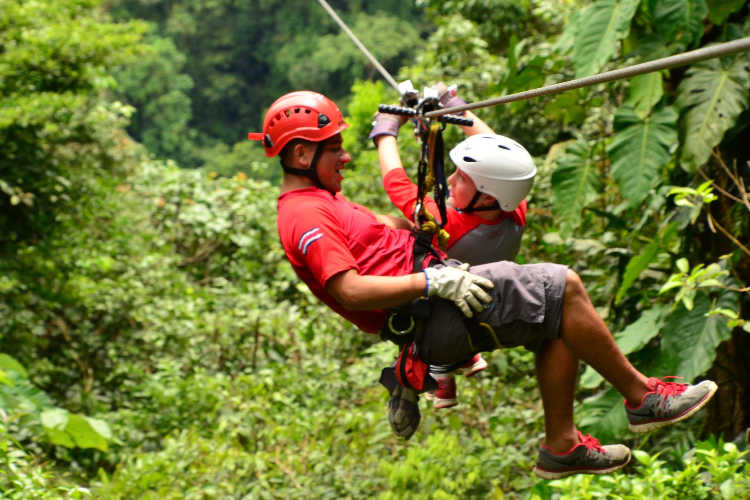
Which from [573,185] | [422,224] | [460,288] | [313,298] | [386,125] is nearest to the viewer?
[460,288]

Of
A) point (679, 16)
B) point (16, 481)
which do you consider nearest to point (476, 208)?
point (679, 16)

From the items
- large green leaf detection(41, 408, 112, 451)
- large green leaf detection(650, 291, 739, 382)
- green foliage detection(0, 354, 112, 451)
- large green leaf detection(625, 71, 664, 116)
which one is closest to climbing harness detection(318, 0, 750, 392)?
large green leaf detection(625, 71, 664, 116)

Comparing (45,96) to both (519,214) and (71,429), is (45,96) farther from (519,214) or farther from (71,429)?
(519,214)

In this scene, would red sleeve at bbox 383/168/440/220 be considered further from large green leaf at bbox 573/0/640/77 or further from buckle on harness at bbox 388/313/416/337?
large green leaf at bbox 573/0/640/77

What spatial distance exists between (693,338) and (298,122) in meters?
1.92

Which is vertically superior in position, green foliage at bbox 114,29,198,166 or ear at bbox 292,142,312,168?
ear at bbox 292,142,312,168

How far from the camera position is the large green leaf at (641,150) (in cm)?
361

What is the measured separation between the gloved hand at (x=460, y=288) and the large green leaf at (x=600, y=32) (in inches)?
63.5

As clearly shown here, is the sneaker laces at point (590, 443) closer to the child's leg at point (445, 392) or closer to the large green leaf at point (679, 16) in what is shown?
the child's leg at point (445, 392)

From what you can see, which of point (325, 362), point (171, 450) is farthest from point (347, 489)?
point (325, 362)

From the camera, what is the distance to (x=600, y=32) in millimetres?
3605

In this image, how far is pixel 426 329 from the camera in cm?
241

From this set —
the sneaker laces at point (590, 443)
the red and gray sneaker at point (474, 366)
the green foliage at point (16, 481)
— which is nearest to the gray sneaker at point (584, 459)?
the sneaker laces at point (590, 443)

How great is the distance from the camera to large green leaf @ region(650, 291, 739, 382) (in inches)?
134
